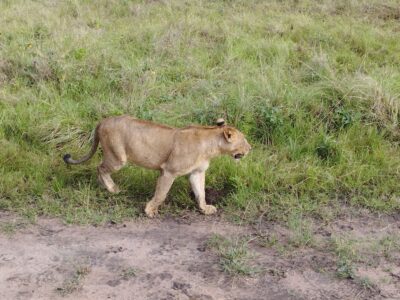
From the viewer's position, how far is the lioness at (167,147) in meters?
4.99

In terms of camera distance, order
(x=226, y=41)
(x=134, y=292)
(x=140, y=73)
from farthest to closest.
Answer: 1. (x=226, y=41)
2. (x=140, y=73)
3. (x=134, y=292)

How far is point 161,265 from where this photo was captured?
436 centimetres

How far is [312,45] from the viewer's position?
356 inches

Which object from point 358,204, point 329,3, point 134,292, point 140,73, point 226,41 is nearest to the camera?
point 134,292

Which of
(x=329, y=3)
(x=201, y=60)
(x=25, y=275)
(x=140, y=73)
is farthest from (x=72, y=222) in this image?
(x=329, y=3)

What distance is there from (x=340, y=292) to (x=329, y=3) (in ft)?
26.8

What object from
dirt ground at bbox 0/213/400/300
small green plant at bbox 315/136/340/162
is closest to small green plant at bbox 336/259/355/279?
dirt ground at bbox 0/213/400/300

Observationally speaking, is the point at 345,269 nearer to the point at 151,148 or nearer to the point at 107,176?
the point at 151,148

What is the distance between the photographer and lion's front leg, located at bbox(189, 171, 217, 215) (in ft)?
16.9

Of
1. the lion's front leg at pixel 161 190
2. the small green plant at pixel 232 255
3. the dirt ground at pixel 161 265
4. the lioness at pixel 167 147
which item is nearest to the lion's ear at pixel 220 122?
the lioness at pixel 167 147

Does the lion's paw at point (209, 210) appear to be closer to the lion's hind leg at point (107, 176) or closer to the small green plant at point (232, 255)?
the small green plant at point (232, 255)

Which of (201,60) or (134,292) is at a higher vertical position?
(201,60)

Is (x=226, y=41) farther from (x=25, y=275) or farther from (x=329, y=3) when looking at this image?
(x=25, y=275)

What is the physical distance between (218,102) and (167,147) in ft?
5.62
